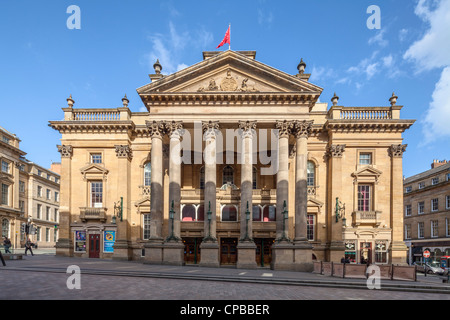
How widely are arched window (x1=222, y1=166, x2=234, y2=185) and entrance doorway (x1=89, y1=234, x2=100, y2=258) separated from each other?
14.3 metres

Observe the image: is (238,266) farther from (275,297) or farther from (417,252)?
(417,252)

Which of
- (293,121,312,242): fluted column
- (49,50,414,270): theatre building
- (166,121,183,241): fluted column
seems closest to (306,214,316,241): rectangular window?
(49,50,414,270): theatre building

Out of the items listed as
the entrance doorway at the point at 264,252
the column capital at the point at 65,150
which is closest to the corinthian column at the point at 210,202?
the entrance doorway at the point at 264,252

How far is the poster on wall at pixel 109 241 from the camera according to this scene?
31.0 metres

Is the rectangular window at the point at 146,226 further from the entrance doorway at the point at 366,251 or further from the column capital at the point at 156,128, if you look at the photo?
the entrance doorway at the point at 366,251

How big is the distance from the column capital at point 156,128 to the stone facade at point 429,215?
37298mm

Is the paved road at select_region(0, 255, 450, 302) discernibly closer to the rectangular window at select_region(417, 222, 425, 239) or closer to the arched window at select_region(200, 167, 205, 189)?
the arched window at select_region(200, 167, 205, 189)

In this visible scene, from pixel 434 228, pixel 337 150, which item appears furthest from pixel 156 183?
pixel 434 228

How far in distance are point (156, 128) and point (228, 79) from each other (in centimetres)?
767

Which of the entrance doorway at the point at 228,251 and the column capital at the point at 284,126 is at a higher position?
the column capital at the point at 284,126

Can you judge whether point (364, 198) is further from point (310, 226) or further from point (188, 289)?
Result: point (188, 289)

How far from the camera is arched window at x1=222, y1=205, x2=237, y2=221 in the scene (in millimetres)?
30453

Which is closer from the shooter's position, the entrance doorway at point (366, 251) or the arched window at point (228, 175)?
the entrance doorway at point (366, 251)
